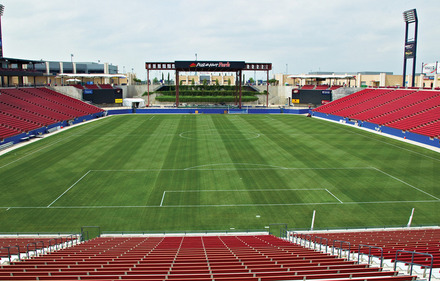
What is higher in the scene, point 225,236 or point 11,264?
point 11,264

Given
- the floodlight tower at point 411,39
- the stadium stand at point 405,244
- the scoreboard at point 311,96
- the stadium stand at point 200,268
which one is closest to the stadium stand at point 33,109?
the stadium stand at point 200,268

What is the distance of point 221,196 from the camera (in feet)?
90.6

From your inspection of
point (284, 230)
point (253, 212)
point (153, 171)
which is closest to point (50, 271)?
point (284, 230)

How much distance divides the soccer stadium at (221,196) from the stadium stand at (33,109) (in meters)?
0.38

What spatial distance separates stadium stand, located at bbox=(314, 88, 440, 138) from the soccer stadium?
15.2 inches

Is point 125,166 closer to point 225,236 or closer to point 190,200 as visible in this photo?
point 190,200

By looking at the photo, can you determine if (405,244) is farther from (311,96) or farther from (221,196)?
(311,96)

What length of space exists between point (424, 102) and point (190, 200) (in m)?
51.6

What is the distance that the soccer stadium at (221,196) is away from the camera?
11.0 metres

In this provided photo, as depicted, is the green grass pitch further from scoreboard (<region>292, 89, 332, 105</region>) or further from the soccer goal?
scoreboard (<region>292, 89, 332, 105</region>)

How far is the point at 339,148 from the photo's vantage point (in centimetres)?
4500

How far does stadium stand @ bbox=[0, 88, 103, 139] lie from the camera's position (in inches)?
2053

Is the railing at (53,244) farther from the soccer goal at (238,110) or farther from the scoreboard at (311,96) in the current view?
the scoreboard at (311,96)

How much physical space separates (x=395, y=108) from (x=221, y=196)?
4875cm
